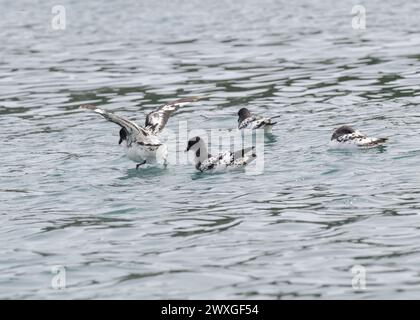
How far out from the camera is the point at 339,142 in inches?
789

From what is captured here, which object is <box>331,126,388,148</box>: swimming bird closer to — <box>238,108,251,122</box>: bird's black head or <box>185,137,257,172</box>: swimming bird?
<box>185,137,257,172</box>: swimming bird

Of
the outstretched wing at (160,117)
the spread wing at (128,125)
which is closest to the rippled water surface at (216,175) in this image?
the spread wing at (128,125)

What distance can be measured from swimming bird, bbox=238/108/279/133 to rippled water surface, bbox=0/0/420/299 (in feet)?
1.09

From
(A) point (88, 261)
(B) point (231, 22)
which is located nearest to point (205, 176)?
(A) point (88, 261)

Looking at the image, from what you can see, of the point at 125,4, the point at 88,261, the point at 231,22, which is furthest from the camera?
the point at 125,4

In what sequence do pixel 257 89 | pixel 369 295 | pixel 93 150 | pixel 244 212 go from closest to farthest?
1. pixel 369 295
2. pixel 244 212
3. pixel 93 150
4. pixel 257 89

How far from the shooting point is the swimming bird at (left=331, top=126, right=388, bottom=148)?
19.9m

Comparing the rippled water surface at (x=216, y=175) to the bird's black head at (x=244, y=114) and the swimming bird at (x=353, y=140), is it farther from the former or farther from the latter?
the bird's black head at (x=244, y=114)

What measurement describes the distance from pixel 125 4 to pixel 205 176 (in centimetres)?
2337

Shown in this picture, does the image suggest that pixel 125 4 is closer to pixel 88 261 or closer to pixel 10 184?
pixel 10 184

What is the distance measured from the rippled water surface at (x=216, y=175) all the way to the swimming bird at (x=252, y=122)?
1.09 ft

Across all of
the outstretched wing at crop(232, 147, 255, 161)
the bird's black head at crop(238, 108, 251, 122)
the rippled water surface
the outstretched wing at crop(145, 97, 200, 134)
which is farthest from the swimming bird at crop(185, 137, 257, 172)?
the bird's black head at crop(238, 108, 251, 122)

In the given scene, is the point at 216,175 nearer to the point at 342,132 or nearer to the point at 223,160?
the point at 223,160

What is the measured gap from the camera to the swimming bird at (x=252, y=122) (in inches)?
876
